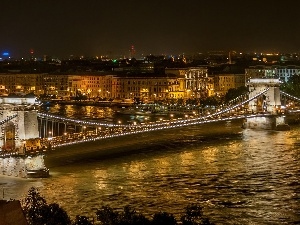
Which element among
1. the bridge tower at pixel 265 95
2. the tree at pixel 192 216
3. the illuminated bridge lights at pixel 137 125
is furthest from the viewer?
the bridge tower at pixel 265 95

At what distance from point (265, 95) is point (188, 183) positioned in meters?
13.3

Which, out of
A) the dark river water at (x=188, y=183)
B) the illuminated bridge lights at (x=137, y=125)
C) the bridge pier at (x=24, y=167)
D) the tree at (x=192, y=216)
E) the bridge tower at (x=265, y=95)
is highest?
the bridge tower at (x=265, y=95)

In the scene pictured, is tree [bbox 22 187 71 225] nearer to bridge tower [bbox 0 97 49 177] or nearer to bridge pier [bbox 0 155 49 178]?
bridge pier [bbox 0 155 49 178]

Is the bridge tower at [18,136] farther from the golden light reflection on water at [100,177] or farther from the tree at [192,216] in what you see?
the tree at [192,216]

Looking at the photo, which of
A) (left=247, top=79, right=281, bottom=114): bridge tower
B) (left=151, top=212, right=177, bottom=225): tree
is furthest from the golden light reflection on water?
(left=247, top=79, right=281, bottom=114): bridge tower

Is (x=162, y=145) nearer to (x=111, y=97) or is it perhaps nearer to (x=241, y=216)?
(x=241, y=216)

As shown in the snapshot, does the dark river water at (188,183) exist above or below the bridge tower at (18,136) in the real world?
below

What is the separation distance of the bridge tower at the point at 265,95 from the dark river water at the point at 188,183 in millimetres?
6467

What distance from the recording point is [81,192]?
13086 mm

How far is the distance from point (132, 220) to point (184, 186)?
6.48 m

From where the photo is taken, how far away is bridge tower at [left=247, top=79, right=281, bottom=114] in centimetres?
2613

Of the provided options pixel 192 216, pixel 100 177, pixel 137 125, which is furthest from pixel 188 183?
pixel 192 216

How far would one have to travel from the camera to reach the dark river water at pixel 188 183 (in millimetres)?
11883

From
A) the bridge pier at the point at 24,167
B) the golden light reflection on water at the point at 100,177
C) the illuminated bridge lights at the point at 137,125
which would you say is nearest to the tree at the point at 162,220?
the golden light reflection on water at the point at 100,177
